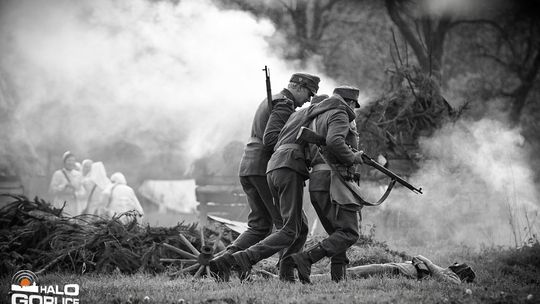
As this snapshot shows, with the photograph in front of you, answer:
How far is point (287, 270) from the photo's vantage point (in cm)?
661

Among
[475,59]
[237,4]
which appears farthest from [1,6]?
[475,59]

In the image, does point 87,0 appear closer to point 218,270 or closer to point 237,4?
point 237,4

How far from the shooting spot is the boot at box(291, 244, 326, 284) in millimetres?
6363

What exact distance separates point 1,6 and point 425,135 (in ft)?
36.5

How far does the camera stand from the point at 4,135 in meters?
18.5

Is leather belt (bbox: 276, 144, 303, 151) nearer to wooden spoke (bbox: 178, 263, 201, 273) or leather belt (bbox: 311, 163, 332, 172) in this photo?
leather belt (bbox: 311, 163, 332, 172)

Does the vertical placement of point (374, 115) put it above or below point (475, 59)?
below

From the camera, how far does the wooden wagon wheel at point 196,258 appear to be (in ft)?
24.1

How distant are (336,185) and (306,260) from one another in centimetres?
74

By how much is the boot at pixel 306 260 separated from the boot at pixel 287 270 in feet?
0.51

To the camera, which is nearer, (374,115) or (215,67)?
(374,115)

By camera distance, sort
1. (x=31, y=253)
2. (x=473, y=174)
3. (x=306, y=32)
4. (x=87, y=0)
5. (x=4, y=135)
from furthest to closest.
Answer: (x=306, y=32) < (x=4, y=135) < (x=87, y=0) < (x=473, y=174) < (x=31, y=253)

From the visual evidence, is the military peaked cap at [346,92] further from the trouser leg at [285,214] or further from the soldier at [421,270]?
the soldier at [421,270]

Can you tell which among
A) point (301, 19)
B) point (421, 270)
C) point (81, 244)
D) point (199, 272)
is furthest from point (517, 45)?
point (81, 244)
